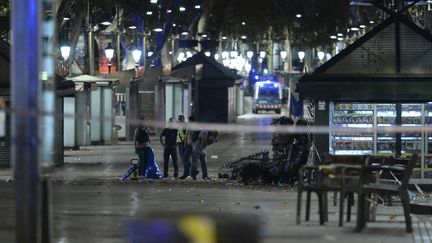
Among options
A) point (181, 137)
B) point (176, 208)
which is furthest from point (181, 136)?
point (176, 208)

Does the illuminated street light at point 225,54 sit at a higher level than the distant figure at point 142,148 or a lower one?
higher

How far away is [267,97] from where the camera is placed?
89.4 m

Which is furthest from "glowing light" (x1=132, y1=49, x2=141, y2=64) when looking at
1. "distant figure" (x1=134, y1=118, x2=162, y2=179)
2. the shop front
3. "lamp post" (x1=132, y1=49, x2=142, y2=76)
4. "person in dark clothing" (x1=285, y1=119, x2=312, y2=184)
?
"person in dark clothing" (x1=285, y1=119, x2=312, y2=184)

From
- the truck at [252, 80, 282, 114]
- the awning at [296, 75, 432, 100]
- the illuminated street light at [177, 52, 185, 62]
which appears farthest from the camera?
the truck at [252, 80, 282, 114]

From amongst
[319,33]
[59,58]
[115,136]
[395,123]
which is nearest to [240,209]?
[395,123]

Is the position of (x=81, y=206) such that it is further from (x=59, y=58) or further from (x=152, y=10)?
(x=152, y=10)

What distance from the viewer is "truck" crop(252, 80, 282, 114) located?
88.5 m

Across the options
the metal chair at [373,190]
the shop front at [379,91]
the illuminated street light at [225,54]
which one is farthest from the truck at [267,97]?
the metal chair at [373,190]

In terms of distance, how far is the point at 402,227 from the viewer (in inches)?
535

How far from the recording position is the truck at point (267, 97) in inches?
3483

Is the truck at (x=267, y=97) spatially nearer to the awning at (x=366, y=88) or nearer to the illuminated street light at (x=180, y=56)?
the illuminated street light at (x=180, y=56)

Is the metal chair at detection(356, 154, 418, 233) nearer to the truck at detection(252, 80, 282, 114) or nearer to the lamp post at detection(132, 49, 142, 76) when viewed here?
the lamp post at detection(132, 49, 142, 76)

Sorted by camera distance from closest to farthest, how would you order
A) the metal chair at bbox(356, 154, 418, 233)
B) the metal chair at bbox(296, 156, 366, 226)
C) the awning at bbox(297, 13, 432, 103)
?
1. the metal chair at bbox(356, 154, 418, 233)
2. the metal chair at bbox(296, 156, 366, 226)
3. the awning at bbox(297, 13, 432, 103)

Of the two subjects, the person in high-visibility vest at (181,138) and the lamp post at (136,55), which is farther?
the lamp post at (136,55)
